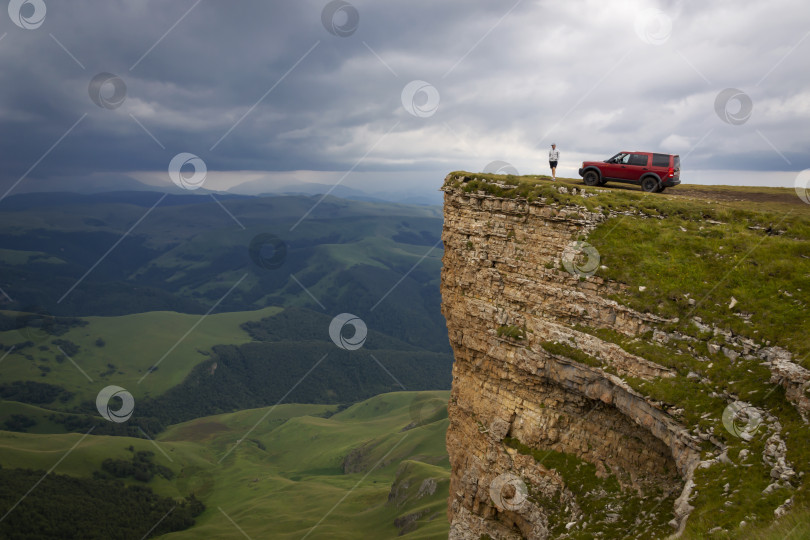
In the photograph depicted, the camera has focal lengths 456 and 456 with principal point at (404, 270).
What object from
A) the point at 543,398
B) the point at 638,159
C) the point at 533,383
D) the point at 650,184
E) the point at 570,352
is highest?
the point at 638,159

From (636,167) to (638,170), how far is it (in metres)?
0.25

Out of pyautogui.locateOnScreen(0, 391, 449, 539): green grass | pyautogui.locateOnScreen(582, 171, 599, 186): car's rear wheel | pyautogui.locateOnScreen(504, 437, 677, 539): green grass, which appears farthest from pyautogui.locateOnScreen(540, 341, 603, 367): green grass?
pyautogui.locateOnScreen(0, 391, 449, 539): green grass

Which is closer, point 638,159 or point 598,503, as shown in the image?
point 598,503

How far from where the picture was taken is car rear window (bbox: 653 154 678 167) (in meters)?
30.2

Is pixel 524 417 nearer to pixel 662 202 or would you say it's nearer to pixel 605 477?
pixel 605 477

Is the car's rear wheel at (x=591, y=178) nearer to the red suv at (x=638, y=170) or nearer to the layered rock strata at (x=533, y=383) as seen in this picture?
the red suv at (x=638, y=170)

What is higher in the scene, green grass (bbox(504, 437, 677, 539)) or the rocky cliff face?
the rocky cliff face

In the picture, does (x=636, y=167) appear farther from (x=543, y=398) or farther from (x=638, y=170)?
(x=543, y=398)

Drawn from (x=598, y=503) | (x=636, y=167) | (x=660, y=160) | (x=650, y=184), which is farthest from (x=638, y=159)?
(x=598, y=503)

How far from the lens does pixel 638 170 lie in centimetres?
3109

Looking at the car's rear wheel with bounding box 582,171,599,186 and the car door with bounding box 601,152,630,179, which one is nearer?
the car door with bounding box 601,152,630,179

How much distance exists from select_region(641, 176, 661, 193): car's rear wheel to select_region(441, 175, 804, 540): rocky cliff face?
1107cm

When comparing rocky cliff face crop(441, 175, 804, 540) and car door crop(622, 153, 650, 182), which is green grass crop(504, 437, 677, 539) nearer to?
rocky cliff face crop(441, 175, 804, 540)

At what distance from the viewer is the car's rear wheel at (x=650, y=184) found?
3041 cm
